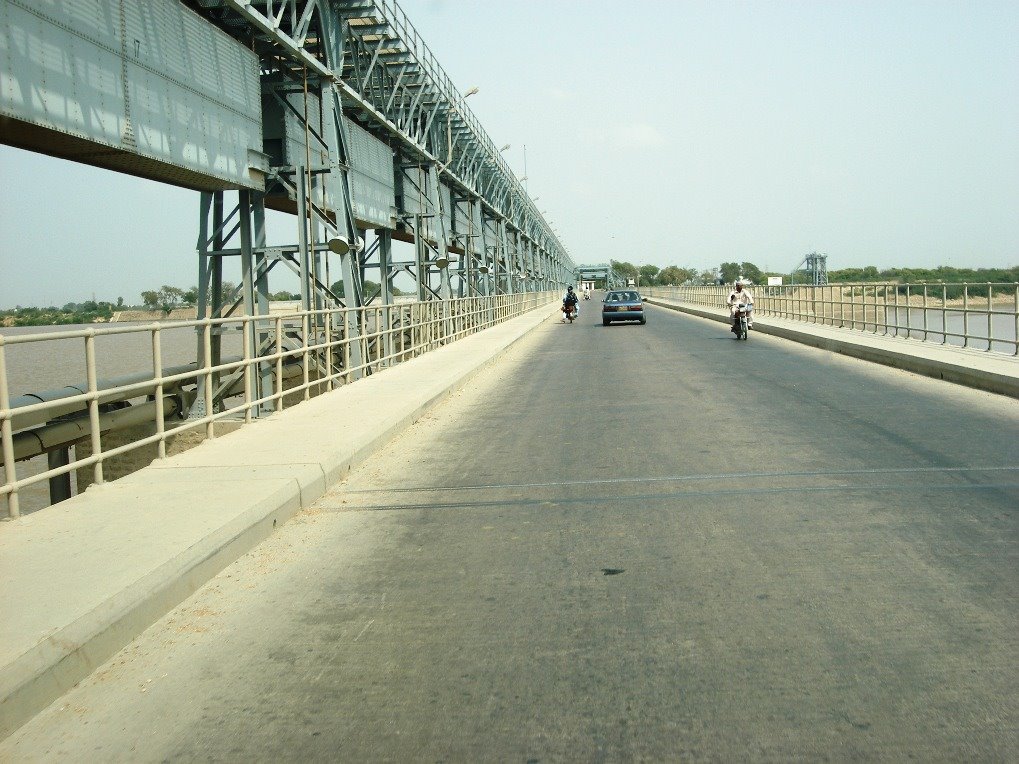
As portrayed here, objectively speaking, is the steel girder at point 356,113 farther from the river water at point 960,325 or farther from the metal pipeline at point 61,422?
the river water at point 960,325

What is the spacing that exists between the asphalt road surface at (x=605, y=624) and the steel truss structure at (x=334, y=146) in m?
8.64

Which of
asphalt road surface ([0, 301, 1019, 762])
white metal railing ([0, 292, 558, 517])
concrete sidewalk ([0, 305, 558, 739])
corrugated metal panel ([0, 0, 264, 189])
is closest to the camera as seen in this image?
asphalt road surface ([0, 301, 1019, 762])

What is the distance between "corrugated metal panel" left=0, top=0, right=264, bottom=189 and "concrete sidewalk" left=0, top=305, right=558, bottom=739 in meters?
5.28

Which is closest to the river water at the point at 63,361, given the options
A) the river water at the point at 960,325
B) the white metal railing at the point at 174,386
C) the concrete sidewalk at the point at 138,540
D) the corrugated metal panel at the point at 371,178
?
the white metal railing at the point at 174,386

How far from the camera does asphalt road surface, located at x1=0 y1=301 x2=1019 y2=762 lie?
11.8ft

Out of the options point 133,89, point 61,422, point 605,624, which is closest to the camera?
point 605,624

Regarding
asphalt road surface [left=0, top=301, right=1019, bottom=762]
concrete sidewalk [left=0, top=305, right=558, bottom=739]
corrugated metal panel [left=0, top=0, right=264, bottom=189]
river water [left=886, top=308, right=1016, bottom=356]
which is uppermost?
corrugated metal panel [left=0, top=0, right=264, bottom=189]

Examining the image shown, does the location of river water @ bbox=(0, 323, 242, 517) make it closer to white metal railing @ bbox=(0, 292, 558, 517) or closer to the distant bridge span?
white metal railing @ bbox=(0, 292, 558, 517)

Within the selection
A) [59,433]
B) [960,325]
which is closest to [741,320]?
[960,325]

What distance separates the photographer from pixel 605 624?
→ 4699 mm

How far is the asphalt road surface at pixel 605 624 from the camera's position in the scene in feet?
11.8

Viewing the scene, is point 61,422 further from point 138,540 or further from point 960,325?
point 960,325

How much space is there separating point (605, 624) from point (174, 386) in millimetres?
18095

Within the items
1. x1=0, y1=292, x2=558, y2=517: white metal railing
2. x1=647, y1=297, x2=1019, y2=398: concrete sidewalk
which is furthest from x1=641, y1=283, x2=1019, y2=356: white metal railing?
x1=0, y1=292, x2=558, y2=517: white metal railing
